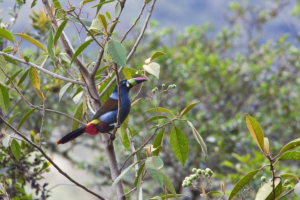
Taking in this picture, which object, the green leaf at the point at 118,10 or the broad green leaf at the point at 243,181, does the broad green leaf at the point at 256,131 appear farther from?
the green leaf at the point at 118,10

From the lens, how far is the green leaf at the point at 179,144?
131 cm

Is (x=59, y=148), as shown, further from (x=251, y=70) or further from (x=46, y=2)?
(x=46, y=2)

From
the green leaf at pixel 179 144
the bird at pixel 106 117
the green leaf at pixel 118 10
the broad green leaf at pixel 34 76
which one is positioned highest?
the green leaf at pixel 118 10

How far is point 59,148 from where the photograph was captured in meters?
5.23

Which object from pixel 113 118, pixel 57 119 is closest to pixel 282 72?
pixel 57 119

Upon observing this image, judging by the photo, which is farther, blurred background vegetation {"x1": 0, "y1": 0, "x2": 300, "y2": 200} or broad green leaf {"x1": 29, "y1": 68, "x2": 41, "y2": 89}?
blurred background vegetation {"x1": 0, "y1": 0, "x2": 300, "y2": 200}

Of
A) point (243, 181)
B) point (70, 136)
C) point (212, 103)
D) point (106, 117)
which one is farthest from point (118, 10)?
point (212, 103)

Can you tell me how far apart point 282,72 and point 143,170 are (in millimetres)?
4373

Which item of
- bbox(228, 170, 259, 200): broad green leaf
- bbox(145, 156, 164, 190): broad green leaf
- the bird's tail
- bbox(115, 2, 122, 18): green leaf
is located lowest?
bbox(228, 170, 259, 200): broad green leaf

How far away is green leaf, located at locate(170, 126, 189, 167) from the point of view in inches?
51.7

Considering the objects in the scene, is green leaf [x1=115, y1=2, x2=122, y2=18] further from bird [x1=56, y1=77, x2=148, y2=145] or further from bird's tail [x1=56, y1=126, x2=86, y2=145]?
bird's tail [x1=56, y1=126, x2=86, y2=145]

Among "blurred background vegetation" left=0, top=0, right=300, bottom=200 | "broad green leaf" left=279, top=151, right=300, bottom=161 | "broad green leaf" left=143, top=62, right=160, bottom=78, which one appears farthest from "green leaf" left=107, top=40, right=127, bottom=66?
"blurred background vegetation" left=0, top=0, right=300, bottom=200

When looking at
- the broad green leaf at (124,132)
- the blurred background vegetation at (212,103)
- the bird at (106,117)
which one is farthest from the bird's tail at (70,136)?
the blurred background vegetation at (212,103)

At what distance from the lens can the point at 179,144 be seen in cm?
132
